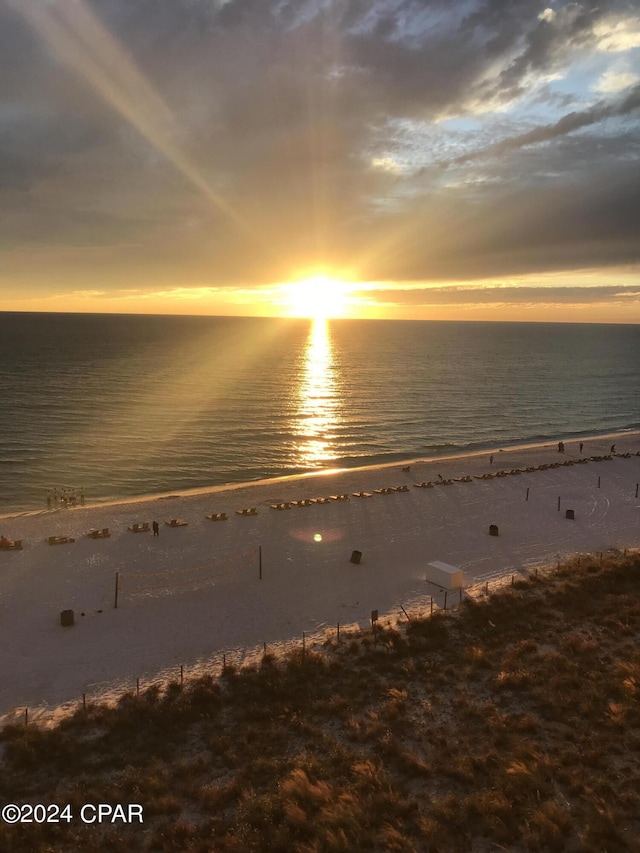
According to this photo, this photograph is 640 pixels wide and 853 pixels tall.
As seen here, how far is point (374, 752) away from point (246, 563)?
16.2 m

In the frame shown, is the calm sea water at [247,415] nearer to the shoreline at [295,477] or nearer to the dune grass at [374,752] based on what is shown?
the shoreline at [295,477]

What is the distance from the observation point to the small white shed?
2639 centimetres

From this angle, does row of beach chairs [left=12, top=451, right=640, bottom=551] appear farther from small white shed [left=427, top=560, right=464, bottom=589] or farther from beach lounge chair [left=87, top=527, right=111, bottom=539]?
small white shed [left=427, top=560, right=464, bottom=589]

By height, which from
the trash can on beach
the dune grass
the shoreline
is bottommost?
the shoreline

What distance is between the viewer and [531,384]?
5172 inches

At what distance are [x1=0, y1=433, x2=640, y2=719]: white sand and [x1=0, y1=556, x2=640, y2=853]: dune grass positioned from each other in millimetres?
2863

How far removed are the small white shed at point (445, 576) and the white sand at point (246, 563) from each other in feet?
1.91

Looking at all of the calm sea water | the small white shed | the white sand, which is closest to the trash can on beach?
the white sand

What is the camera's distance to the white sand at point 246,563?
21422 mm

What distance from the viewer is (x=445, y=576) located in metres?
26.6

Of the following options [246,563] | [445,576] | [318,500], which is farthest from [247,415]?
[445,576]

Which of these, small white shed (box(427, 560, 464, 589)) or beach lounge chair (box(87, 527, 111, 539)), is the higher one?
small white shed (box(427, 560, 464, 589))

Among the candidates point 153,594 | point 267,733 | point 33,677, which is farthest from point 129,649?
point 267,733

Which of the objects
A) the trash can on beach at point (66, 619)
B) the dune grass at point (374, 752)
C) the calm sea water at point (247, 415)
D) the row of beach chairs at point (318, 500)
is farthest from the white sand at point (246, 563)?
the calm sea water at point (247, 415)
